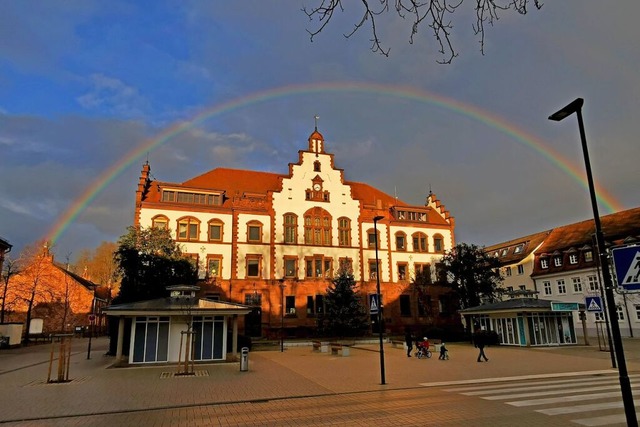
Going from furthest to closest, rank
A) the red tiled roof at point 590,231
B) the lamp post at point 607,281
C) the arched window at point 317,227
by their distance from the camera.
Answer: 1. the arched window at point 317,227
2. the red tiled roof at point 590,231
3. the lamp post at point 607,281

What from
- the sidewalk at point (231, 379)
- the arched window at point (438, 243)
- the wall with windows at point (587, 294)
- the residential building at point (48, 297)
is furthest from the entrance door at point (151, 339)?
the wall with windows at point (587, 294)

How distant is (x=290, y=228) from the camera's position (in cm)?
4706

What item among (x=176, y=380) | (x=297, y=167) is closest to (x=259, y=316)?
(x=297, y=167)

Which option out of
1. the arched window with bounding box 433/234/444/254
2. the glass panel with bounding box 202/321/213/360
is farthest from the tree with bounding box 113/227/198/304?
the arched window with bounding box 433/234/444/254

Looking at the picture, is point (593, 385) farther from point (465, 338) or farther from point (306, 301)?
point (306, 301)

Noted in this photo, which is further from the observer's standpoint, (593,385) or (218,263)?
(218,263)

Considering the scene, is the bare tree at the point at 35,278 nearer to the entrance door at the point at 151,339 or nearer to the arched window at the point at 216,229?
the arched window at the point at 216,229

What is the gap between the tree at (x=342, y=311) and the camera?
40344mm

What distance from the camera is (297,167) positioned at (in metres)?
49.0

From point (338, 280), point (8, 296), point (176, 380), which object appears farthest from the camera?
point (8, 296)

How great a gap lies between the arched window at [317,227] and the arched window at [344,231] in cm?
129

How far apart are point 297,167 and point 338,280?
14569 millimetres

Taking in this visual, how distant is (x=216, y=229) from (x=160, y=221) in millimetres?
5449

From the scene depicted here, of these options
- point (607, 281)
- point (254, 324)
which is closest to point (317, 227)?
point (254, 324)
